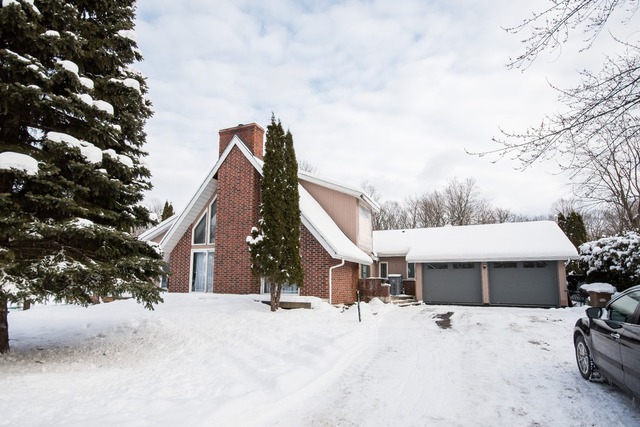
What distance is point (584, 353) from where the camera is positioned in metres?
5.96

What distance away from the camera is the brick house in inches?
561

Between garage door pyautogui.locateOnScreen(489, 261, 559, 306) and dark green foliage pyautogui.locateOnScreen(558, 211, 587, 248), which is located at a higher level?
dark green foliage pyautogui.locateOnScreen(558, 211, 587, 248)

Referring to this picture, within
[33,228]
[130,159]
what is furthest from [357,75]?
[33,228]

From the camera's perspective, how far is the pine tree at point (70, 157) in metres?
5.73

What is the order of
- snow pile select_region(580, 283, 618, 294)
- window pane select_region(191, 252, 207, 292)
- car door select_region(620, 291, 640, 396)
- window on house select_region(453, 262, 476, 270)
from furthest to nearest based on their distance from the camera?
window on house select_region(453, 262, 476, 270) < window pane select_region(191, 252, 207, 292) < snow pile select_region(580, 283, 618, 294) < car door select_region(620, 291, 640, 396)

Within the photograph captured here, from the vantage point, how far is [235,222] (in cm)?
1534

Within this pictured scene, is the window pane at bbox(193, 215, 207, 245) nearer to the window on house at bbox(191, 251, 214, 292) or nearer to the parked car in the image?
the window on house at bbox(191, 251, 214, 292)

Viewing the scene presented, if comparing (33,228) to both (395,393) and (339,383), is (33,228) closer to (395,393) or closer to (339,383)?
(339,383)

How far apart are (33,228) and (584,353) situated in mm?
8540

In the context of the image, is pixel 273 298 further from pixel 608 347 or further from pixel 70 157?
pixel 608 347

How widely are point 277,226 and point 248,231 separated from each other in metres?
2.91

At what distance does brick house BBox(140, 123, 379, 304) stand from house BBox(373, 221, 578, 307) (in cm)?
492

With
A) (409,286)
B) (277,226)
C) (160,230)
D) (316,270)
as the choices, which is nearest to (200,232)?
(160,230)

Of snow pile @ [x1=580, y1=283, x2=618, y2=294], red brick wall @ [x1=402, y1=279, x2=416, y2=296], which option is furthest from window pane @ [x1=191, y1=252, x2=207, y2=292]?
snow pile @ [x1=580, y1=283, x2=618, y2=294]
